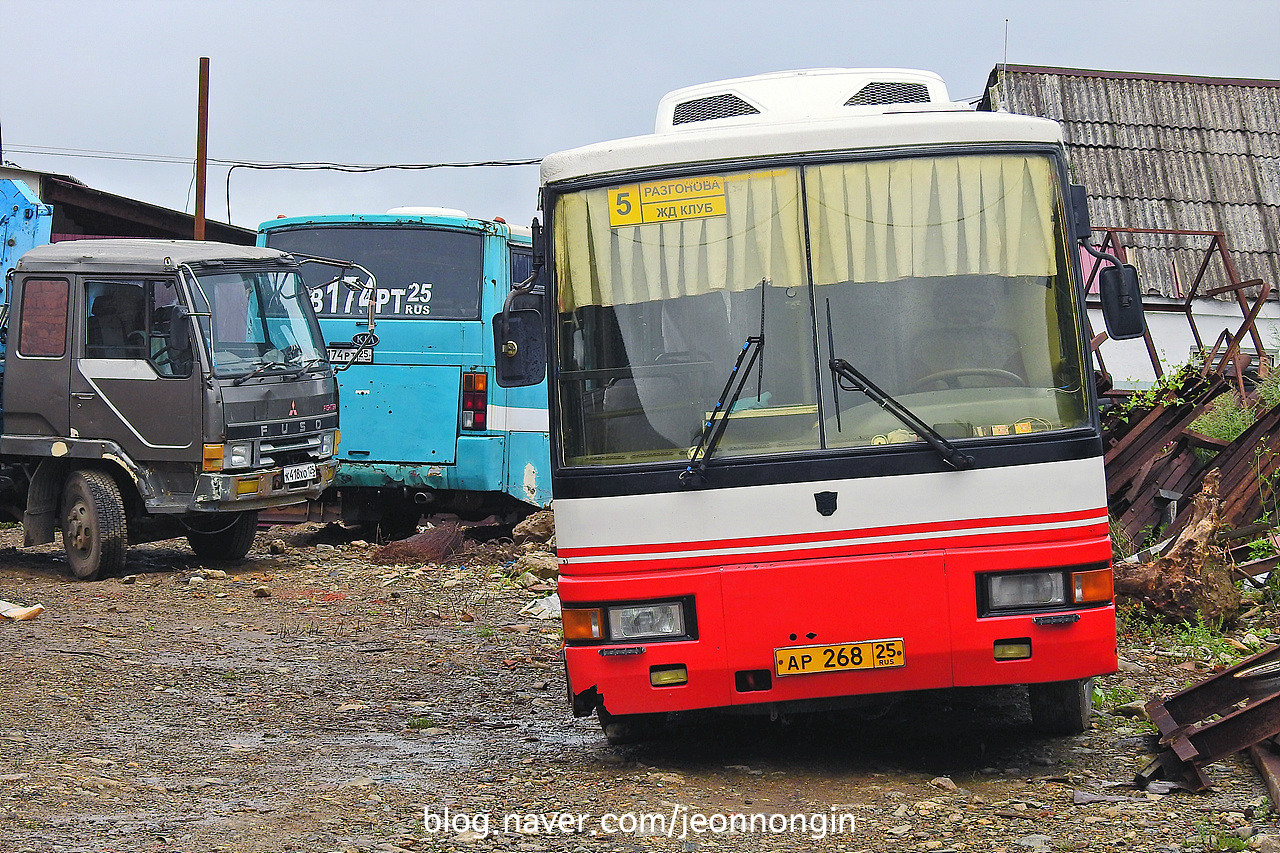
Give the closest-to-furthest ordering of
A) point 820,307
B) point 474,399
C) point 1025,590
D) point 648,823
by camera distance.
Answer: point 648,823
point 1025,590
point 820,307
point 474,399

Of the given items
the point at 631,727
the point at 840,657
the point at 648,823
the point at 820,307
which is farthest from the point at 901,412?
the point at 631,727

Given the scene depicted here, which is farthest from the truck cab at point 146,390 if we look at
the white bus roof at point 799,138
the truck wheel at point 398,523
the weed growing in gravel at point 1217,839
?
the weed growing in gravel at point 1217,839

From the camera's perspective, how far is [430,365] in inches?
522

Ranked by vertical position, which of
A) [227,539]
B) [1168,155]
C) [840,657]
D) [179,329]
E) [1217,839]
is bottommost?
[1217,839]

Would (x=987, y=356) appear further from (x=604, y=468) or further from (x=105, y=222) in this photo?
(x=105, y=222)

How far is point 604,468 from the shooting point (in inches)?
215

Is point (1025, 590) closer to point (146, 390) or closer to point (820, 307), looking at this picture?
point (820, 307)

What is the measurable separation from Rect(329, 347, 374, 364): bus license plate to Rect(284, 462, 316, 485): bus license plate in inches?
42.5

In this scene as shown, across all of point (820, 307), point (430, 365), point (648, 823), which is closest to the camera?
point (648, 823)

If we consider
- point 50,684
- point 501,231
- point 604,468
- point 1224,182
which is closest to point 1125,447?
point 501,231

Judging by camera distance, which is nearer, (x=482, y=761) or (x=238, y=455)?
(x=482, y=761)

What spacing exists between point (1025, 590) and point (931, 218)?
1511mm

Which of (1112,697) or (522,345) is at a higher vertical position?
(522,345)

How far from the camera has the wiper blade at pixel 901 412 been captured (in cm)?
527
